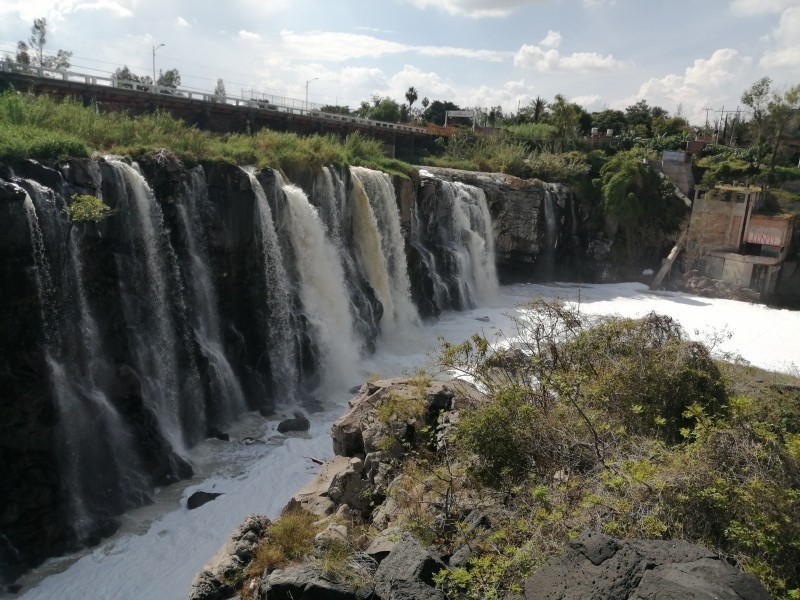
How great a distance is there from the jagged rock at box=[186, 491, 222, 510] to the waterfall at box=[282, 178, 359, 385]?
629 centimetres

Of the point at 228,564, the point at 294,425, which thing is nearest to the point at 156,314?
the point at 294,425

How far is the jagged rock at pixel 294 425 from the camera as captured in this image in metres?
15.7

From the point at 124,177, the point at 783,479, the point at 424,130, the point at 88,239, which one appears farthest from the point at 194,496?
the point at 424,130

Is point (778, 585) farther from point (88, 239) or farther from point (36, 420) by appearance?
point (88, 239)

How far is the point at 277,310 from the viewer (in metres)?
18.3

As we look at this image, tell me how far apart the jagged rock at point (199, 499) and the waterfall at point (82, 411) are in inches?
37.7

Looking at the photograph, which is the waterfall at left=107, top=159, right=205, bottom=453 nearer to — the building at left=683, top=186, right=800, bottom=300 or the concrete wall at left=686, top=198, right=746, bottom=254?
the building at left=683, top=186, right=800, bottom=300

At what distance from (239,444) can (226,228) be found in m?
5.76

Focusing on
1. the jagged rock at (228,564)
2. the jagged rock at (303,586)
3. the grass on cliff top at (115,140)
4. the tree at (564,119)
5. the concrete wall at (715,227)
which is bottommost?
the jagged rock at (228,564)

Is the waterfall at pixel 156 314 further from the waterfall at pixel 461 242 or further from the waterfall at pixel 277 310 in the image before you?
Answer: the waterfall at pixel 461 242

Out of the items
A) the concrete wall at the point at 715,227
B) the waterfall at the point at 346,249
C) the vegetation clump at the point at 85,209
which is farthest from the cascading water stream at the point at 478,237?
the vegetation clump at the point at 85,209

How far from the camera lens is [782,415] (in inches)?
369

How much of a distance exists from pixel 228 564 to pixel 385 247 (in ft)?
54.4

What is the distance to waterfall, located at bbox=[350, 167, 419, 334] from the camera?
22.4 metres
